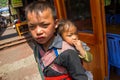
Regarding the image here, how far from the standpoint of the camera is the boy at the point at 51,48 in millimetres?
1173

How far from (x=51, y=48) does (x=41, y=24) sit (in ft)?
0.71

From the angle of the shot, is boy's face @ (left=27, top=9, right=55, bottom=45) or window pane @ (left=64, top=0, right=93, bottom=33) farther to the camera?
window pane @ (left=64, top=0, right=93, bottom=33)

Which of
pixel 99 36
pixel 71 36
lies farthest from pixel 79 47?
pixel 99 36

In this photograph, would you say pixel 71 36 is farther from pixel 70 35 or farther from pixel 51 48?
pixel 51 48

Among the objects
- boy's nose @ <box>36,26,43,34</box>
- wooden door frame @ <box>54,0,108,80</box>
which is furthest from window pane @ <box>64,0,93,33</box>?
boy's nose @ <box>36,26,43,34</box>

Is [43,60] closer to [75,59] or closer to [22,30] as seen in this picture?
[75,59]

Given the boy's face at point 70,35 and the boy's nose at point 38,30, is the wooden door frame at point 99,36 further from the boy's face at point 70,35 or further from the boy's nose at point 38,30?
the boy's nose at point 38,30

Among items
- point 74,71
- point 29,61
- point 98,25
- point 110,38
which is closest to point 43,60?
point 74,71

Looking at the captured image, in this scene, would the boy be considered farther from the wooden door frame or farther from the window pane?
the window pane

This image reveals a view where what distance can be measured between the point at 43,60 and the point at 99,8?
132cm

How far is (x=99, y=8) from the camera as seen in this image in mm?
2303

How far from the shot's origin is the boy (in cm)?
117

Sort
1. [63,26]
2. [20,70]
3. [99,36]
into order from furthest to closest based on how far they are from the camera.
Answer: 1. [20,70]
2. [99,36]
3. [63,26]

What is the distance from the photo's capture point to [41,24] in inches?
46.0
